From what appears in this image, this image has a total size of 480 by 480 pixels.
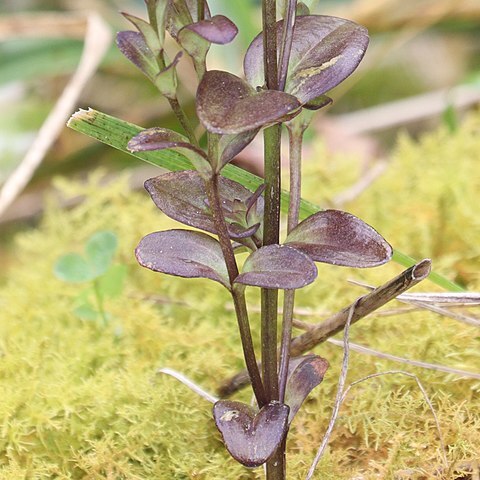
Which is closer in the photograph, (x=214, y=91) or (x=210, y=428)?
(x=214, y=91)

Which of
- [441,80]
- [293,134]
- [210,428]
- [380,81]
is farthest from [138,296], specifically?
[441,80]

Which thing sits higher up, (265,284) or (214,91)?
(214,91)

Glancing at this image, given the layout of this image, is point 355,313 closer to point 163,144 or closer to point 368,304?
point 368,304

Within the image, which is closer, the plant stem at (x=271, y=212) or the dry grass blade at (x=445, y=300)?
the plant stem at (x=271, y=212)

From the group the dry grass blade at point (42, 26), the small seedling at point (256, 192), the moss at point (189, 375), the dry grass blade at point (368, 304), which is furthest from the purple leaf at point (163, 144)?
the dry grass blade at point (42, 26)

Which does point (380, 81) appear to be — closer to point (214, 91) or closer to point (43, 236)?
point (43, 236)

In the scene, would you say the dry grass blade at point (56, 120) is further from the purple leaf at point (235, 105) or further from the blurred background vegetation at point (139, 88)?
the purple leaf at point (235, 105)

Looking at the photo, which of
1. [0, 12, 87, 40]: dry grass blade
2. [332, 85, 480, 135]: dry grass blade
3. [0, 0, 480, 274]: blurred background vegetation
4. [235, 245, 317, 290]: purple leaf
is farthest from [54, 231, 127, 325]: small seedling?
[332, 85, 480, 135]: dry grass blade
